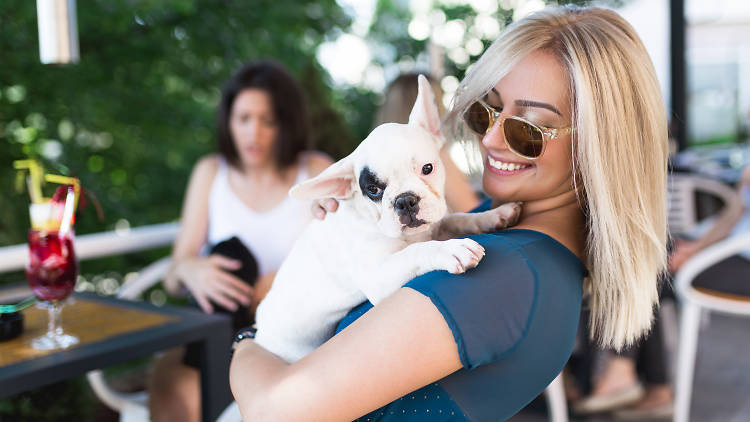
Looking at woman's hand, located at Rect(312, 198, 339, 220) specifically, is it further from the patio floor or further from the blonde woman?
the patio floor

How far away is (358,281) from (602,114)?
20.3 inches

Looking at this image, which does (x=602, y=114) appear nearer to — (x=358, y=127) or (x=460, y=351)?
(x=460, y=351)

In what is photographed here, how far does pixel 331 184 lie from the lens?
115cm

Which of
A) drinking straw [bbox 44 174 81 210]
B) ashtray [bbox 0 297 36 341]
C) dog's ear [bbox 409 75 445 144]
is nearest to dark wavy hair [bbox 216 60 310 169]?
drinking straw [bbox 44 174 81 210]

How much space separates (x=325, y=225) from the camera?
1251 mm

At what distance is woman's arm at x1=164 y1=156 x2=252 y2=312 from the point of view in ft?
6.98

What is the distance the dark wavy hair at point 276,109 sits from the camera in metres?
2.77

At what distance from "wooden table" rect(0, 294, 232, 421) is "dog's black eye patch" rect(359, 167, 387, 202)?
0.80 metres

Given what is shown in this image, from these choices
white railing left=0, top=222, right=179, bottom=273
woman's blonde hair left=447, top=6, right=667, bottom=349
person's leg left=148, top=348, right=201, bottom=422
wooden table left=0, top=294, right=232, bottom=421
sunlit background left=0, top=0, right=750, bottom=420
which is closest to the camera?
woman's blonde hair left=447, top=6, right=667, bottom=349

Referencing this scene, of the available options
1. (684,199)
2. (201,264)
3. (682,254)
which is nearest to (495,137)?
(201,264)

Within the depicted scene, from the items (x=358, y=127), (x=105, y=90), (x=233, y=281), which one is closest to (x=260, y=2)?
(x=105, y=90)

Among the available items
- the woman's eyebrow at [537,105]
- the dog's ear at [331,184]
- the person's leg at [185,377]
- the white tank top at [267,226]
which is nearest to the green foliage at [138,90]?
the white tank top at [267,226]

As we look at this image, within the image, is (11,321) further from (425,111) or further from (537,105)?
(537,105)

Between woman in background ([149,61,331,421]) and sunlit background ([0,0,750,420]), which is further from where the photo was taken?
sunlit background ([0,0,750,420])
